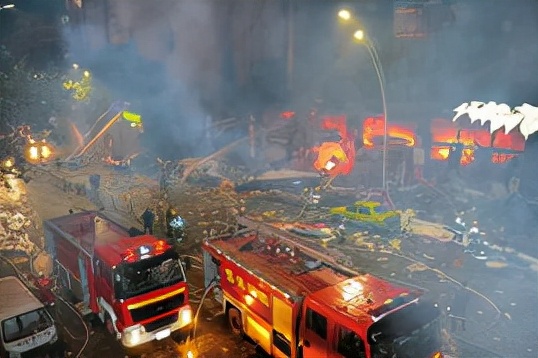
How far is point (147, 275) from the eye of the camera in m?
9.44

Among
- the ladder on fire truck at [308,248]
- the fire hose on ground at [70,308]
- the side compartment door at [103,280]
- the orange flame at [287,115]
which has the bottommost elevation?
the fire hose on ground at [70,308]

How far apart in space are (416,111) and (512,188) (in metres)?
7.07

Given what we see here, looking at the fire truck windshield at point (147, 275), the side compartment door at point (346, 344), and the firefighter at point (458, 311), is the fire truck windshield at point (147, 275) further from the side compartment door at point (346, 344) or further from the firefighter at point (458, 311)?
the firefighter at point (458, 311)

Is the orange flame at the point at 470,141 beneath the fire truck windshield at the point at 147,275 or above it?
above

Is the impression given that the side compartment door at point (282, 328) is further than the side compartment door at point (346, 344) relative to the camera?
Yes

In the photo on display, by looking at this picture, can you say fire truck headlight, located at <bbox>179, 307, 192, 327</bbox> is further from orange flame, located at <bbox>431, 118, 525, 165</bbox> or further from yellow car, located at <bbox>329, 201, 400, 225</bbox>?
orange flame, located at <bbox>431, 118, 525, 165</bbox>

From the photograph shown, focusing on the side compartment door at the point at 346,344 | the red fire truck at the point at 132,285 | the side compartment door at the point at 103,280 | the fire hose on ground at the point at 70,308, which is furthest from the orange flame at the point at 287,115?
the side compartment door at the point at 346,344

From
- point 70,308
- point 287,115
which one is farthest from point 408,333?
point 287,115

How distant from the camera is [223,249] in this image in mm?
10422

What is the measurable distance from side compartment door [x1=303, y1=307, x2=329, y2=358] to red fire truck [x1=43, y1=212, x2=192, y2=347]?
3.17m

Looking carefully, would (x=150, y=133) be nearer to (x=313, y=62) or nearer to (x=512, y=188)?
(x=313, y=62)

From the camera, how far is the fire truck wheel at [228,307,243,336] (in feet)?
32.5

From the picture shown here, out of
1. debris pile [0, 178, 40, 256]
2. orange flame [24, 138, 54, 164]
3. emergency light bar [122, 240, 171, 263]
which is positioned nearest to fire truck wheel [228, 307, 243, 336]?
emergency light bar [122, 240, 171, 263]

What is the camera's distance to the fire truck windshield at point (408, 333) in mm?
6762
